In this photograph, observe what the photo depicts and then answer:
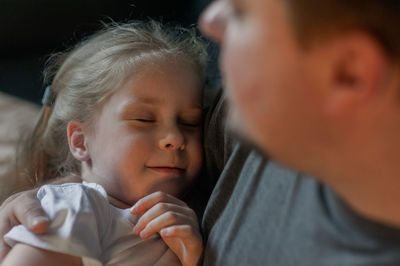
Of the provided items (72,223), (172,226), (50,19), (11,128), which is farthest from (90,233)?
(50,19)

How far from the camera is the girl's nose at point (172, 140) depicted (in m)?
→ 1.12

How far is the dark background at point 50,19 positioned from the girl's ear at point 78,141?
0.73 m

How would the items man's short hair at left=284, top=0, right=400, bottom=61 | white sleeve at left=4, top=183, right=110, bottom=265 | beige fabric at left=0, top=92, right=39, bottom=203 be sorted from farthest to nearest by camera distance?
beige fabric at left=0, top=92, right=39, bottom=203, white sleeve at left=4, top=183, right=110, bottom=265, man's short hair at left=284, top=0, right=400, bottom=61

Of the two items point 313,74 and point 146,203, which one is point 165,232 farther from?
point 313,74

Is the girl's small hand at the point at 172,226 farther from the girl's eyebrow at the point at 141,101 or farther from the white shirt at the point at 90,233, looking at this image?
the girl's eyebrow at the point at 141,101

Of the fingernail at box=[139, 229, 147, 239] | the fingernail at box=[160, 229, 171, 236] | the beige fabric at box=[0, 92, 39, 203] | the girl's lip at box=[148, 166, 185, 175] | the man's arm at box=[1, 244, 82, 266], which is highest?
the girl's lip at box=[148, 166, 185, 175]

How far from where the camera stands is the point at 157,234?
40.8 inches

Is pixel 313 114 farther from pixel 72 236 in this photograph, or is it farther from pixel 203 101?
pixel 203 101

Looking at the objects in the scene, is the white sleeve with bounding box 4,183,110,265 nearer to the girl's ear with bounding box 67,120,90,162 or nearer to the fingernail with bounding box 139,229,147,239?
the fingernail with bounding box 139,229,147,239

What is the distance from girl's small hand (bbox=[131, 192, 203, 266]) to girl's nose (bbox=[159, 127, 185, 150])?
0.13 metres

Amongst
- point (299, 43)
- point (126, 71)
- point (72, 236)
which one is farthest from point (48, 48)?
point (299, 43)

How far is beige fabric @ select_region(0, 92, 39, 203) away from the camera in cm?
147

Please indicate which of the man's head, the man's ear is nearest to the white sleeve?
the man's head

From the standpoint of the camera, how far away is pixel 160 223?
0.98 meters
